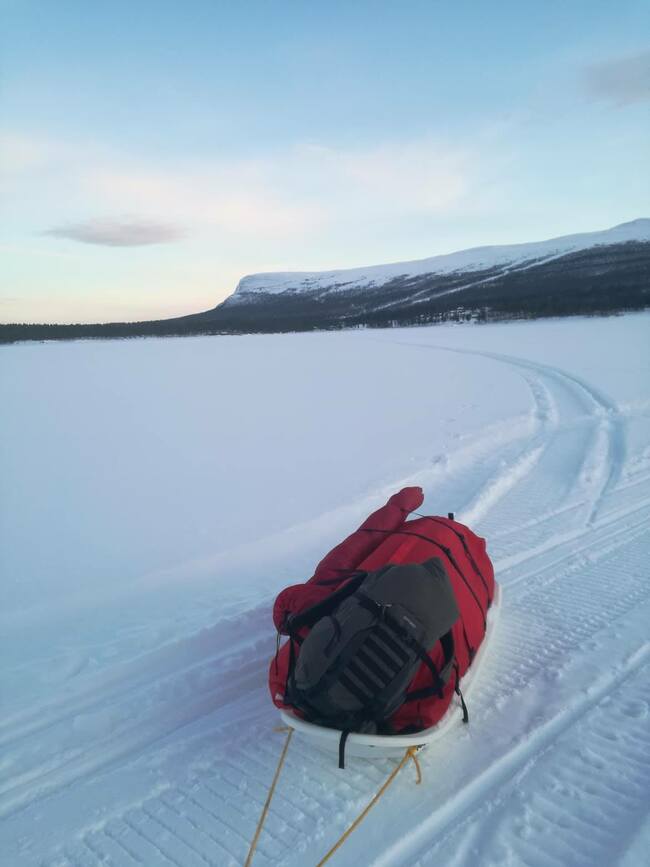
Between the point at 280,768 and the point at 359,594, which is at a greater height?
the point at 359,594

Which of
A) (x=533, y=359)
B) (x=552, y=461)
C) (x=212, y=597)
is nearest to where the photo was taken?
(x=212, y=597)

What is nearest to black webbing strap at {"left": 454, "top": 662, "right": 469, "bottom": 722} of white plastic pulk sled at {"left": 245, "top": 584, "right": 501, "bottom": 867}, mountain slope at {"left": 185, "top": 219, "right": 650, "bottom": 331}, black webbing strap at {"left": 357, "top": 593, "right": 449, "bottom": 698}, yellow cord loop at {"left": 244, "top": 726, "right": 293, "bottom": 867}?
white plastic pulk sled at {"left": 245, "top": 584, "right": 501, "bottom": 867}

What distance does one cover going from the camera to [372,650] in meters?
2.18

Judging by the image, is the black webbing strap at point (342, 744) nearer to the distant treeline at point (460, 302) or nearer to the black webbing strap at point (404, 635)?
the black webbing strap at point (404, 635)

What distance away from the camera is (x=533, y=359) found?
16234 millimetres

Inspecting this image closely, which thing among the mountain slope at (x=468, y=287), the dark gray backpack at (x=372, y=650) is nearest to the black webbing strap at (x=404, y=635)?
the dark gray backpack at (x=372, y=650)

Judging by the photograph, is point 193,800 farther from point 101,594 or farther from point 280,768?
point 101,594

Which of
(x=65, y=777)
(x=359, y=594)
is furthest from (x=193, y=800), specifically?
(x=359, y=594)

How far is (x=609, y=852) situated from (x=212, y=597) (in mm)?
2577

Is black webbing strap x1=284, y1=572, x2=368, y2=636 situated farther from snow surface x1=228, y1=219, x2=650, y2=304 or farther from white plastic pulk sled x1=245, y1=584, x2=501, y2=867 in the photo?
snow surface x1=228, y1=219, x2=650, y2=304

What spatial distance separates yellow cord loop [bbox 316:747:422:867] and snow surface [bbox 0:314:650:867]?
0.03m

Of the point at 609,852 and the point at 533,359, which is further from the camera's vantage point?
the point at 533,359

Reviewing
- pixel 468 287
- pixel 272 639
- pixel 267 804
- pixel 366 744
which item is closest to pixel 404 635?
pixel 366 744

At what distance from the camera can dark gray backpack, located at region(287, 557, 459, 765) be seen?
2125 mm
